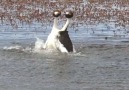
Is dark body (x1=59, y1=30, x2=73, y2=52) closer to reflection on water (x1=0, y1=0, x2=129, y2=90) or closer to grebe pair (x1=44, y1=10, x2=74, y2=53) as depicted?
grebe pair (x1=44, y1=10, x2=74, y2=53)

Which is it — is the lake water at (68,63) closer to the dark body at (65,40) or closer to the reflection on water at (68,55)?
the reflection on water at (68,55)

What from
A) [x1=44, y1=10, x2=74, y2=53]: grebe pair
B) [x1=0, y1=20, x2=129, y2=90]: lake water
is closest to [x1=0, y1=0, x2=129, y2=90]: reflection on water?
[x1=0, y1=20, x2=129, y2=90]: lake water

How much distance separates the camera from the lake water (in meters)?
10.9

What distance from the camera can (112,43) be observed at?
16719mm

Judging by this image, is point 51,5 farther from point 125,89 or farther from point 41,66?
point 125,89

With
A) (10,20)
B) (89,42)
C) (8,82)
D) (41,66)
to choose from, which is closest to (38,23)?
(10,20)

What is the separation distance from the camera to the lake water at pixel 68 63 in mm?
10906

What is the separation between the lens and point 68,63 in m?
13.4

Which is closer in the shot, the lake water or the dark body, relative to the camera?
the lake water

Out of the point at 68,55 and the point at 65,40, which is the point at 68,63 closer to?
the point at 68,55

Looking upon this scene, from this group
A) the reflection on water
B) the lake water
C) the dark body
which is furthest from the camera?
the dark body

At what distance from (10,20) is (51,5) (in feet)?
19.2

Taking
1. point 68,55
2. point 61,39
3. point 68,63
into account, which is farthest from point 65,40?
point 68,63

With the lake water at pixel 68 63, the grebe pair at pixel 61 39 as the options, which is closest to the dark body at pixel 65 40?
the grebe pair at pixel 61 39
